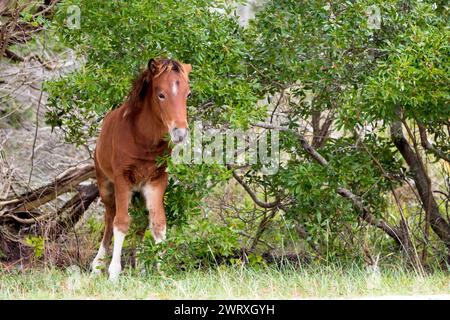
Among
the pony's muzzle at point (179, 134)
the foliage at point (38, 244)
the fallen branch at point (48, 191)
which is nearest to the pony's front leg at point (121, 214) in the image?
the pony's muzzle at point (179, 134)

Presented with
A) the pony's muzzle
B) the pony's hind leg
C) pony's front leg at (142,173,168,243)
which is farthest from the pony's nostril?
the pony's hind leg

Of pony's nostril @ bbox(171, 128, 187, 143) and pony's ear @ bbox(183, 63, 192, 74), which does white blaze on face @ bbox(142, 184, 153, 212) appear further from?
pony's ear @ bbox(183, 63, 192, 74)

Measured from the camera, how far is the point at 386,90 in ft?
28.3

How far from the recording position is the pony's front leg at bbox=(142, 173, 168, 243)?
30.0ft

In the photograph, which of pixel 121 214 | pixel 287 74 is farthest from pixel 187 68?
pixel 121 214

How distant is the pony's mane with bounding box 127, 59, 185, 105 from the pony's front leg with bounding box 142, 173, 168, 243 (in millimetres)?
881

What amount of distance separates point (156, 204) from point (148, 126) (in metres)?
0.83

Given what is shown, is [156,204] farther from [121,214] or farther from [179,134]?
[179,134]

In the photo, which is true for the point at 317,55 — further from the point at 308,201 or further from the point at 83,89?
the point at 83,89

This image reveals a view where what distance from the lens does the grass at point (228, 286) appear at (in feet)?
24.4

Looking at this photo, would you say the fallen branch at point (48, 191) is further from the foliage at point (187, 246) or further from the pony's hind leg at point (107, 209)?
the foliage at point (187, 246)

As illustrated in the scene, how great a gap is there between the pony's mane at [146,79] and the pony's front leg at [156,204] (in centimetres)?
88

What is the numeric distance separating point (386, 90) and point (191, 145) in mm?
2116

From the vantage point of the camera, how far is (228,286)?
7672 mm
